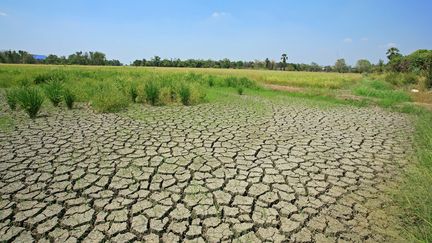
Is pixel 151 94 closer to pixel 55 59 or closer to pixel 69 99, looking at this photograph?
pixel 69 99

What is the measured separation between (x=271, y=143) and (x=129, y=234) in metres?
3.55

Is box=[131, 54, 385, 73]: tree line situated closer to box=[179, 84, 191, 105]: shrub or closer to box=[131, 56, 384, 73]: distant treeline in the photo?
box=[131, 56, 384, 73]: distant treeline

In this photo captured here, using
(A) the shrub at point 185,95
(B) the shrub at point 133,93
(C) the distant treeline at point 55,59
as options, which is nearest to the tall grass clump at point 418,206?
(A) the shrub at point 185,95

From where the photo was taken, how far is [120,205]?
9.41 ft

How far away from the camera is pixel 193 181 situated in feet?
11.4

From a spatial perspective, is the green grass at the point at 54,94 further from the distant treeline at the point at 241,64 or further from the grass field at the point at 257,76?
the distant treeline at the point at 241,64

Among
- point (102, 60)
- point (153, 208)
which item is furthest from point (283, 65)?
point (153, 208)

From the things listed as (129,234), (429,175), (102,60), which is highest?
(102,60)

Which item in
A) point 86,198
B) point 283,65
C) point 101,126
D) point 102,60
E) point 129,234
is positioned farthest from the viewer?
point 283,65

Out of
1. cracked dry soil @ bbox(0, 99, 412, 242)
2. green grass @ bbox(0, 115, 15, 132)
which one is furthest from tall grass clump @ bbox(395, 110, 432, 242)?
green grass @ bbox(0, 115, 15, 132)

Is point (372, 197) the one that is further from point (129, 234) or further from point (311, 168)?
point (129, 234)

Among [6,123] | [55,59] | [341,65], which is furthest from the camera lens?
[341,65]

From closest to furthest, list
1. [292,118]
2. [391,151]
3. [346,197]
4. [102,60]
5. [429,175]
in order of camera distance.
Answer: [429,175]
[346,197]
[391,151]
[292,118]
[102,60]

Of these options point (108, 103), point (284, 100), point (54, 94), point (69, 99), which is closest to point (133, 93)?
point (108, 103)
